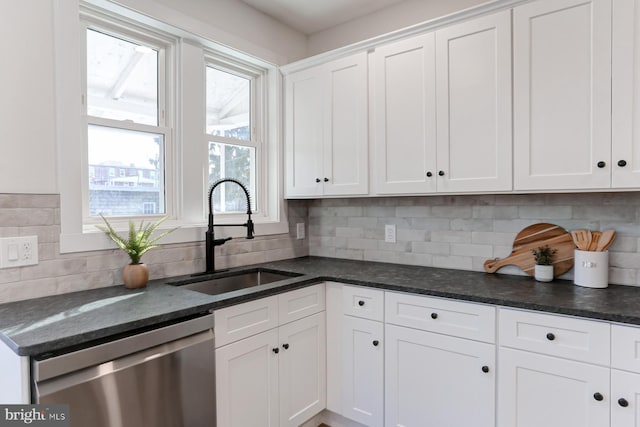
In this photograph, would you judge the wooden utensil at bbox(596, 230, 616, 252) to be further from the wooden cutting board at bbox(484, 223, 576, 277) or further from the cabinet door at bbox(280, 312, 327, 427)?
the cabinet door at bbox(280, 312, 327, 427)

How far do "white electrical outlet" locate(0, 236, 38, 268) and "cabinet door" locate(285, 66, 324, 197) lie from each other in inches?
61.9

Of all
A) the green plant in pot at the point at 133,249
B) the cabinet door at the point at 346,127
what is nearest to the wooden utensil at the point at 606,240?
the cabinet door at the point at 346,127

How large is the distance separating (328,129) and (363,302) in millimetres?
1177

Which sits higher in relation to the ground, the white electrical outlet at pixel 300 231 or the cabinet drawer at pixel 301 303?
the white electrical outlet at pixel 300 231

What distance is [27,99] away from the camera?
1594 millimetres

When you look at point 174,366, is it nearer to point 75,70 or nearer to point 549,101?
point 75,70

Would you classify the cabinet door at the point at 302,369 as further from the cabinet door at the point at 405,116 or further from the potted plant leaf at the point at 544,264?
the potted plant leaf at the point at 544,264

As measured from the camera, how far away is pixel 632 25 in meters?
1.57

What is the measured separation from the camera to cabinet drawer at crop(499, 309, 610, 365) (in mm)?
1427

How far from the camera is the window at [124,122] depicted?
75.7 inches

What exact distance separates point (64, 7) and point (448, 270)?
2.44m

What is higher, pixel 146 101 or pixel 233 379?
pixel 146 101

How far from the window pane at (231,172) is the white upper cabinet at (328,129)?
282 mm

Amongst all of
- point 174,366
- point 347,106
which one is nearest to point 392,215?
point 347,106
